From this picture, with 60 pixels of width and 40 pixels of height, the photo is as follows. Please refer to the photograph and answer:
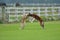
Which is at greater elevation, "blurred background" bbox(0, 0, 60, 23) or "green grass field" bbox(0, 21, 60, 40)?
"blurred background" bbox(0, 0, 60, 23)

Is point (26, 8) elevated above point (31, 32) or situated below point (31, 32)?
above

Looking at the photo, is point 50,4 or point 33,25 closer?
point 50,4

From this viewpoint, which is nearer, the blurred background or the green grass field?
the green grass field

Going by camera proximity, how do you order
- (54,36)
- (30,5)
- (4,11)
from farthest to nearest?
(4,11), (30,5), (54,36)

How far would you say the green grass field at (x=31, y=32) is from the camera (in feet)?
10.9

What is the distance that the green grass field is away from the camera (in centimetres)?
333

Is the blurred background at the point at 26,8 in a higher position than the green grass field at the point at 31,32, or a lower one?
higher

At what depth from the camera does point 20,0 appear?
353cm

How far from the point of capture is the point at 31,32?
3.76 m

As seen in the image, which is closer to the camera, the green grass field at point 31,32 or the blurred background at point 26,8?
the green grass field at point 31,32

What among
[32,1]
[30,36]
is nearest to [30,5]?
[32,1]

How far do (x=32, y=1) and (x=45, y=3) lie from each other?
0.58ft

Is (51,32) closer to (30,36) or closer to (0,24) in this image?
(30,36)

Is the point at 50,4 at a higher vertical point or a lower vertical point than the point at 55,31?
higher
